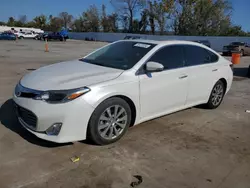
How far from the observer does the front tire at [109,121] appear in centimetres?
351

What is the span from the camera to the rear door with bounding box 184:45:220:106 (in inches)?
190

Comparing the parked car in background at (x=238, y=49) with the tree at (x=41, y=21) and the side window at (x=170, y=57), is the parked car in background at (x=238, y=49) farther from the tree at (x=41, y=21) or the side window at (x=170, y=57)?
the tree at (x=41, y=21)

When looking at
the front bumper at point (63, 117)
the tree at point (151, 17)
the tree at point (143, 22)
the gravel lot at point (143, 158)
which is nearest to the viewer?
the gravel lot at point (143, 158)

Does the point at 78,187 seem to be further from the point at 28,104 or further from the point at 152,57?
the point at 152,57

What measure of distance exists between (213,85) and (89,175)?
3517 mm

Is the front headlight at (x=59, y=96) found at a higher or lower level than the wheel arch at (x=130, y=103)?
higher

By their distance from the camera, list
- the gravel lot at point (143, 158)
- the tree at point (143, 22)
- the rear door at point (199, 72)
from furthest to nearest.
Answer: the tree at point (143, 22) < the rear door at point (199, 72) < the gravel lot at point (143, 158)

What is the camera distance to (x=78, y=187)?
279 centimetres

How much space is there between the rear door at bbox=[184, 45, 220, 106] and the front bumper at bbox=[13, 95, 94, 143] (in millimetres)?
2281

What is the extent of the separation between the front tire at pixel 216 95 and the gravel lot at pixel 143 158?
0.81 meters

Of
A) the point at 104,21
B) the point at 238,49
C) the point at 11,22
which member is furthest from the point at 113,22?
the point at 238,49

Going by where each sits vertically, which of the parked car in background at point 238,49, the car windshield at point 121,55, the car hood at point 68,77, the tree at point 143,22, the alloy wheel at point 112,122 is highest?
the tree at point 143,22

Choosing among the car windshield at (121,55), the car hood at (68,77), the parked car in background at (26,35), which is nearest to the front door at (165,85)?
the car windshield at (121,55)

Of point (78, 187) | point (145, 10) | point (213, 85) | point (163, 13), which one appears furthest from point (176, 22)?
point (78, 187)
